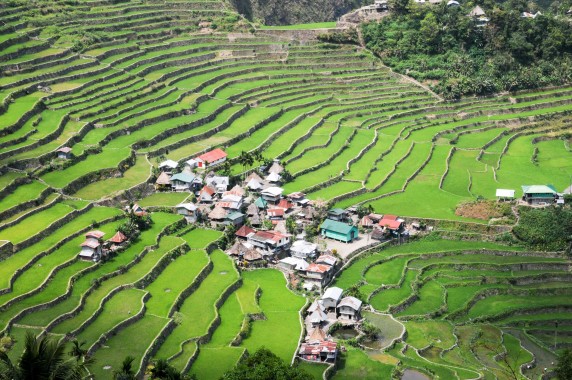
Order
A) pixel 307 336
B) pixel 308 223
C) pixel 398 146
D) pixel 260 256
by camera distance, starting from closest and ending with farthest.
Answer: pixel 307 336
pixel 260 256
pixel 308 223
pixel 398 146

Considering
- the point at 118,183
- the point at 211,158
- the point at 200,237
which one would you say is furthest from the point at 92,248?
the point at 211,158

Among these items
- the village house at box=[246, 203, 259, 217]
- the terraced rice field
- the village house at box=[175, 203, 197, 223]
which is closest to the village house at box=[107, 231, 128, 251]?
the village house at box=[175, 203, 197, 223]

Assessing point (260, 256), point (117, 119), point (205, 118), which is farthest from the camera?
point (205, 118)

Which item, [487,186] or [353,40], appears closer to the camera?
[487,186]

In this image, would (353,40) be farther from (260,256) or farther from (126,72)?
(260,256)

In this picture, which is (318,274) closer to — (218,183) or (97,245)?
(97,245)

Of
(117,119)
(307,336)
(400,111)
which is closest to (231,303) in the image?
(307,336)

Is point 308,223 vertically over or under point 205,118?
under
